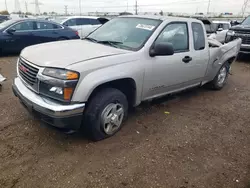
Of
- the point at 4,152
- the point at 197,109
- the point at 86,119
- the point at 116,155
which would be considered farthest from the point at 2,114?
the point at 197,109

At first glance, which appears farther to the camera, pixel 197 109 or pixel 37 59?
pixel 197 109

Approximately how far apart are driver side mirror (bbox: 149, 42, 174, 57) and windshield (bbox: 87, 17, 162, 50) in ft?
0.67

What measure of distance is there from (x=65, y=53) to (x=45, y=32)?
23.3 ft

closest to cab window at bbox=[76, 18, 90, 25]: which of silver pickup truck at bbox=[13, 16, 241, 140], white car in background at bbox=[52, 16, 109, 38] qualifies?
white car in background at bbox=[52, 16, 109, 38]

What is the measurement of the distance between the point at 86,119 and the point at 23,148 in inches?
36.2

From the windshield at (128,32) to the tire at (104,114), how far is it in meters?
0.82

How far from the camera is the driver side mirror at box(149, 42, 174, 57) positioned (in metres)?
3.27

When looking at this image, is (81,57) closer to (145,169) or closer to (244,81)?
(145,169)

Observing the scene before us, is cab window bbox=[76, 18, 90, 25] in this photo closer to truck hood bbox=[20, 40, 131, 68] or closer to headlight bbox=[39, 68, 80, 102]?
truck hood bbox=[20, 40, 131, 68]

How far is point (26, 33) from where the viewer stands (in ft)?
28.8

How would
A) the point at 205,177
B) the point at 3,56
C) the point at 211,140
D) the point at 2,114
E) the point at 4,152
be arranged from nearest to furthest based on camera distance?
the point at 205,177 < the point at 4,152 < the point at 211,140 < the point at 2,114 < the point at 3,56

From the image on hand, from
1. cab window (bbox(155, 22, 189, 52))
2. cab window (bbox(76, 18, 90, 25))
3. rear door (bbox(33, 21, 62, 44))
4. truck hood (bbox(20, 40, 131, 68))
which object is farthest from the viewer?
cab window (bbox(76, 18, 90, 25))

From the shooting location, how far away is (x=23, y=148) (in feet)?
9.75

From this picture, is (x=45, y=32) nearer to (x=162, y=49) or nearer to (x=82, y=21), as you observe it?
(x=82, y=21)
